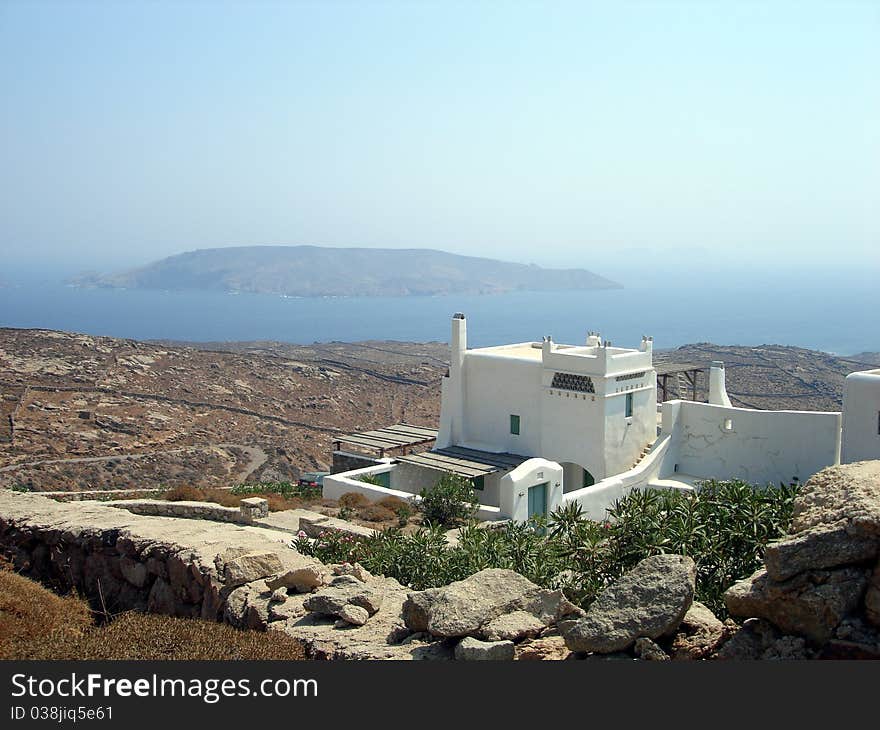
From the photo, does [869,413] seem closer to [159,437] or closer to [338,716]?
[338,716]

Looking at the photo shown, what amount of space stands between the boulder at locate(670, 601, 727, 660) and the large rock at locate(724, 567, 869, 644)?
1.61ft

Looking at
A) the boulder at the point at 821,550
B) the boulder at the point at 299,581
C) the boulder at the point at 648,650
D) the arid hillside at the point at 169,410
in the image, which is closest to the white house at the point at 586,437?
the boulder at the point at 299,581

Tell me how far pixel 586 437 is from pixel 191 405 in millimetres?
27577

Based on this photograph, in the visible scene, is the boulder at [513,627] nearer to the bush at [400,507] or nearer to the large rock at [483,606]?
the large rock at [483,606]

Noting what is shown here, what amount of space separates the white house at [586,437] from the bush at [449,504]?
48 cm

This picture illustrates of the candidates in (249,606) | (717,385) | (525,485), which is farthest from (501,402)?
(249,606)

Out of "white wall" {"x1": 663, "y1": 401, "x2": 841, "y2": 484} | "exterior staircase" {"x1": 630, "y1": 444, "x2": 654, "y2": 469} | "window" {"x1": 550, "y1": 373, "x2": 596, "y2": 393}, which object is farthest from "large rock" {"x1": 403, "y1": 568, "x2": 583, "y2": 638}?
"exterior staircase" {"x1": 630, "y1": 444, "x2": 654, "y2": 469}

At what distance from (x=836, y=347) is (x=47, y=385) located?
14388 cm

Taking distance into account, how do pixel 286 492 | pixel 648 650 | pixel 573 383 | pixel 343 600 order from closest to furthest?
pixel 648 650, pixel 343 600, pixel 573 383, pixel 286 492

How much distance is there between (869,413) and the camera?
18938 mm

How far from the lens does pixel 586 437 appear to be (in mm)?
22797

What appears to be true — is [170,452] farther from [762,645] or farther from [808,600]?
[808,600]

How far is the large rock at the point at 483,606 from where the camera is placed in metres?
7.89

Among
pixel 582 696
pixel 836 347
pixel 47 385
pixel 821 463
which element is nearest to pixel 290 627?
pixel 582 696
